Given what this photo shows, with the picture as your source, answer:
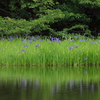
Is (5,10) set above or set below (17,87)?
above

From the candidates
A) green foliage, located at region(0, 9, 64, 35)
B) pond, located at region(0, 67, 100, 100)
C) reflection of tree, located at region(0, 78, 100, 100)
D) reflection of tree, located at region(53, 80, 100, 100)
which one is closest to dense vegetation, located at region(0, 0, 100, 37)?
green foliage, located at region(0, 9, 64, 35)

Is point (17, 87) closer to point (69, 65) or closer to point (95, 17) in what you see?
point (69, 65)

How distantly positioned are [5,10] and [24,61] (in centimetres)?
953

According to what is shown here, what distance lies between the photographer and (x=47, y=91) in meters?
5.13

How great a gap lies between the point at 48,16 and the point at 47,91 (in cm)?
991

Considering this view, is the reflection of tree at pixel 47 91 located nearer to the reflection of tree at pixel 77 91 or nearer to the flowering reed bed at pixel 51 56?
the reflection of tree at pixel 77 91

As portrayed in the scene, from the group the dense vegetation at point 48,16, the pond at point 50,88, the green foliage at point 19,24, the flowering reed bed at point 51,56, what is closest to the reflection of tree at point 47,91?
the pond at point 50,88

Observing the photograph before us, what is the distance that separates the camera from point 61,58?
999 centimetres

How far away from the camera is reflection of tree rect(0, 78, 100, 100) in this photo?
4.54m

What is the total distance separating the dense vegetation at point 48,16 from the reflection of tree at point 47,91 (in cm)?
799

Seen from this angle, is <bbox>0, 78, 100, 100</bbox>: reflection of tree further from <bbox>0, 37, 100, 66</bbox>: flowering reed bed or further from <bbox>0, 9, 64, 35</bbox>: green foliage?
<bbox>0, 9, 64, 35</bbox>: green foliage

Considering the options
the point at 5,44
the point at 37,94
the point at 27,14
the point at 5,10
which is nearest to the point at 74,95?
the point at 37,94

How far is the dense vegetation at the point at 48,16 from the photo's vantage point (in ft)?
47.2

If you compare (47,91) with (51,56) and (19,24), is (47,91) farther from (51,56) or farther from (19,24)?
(19,24)
